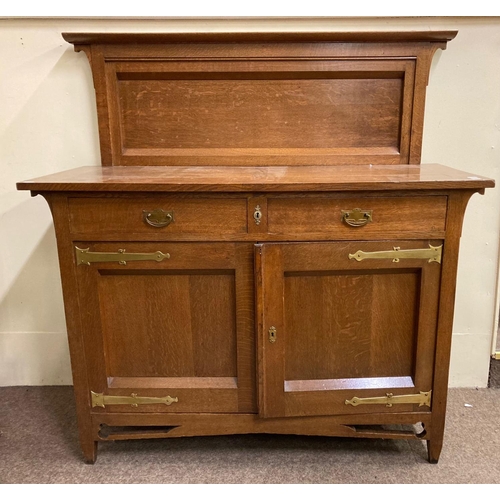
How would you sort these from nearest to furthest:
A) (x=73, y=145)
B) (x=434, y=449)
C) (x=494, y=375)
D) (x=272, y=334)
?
(x=272, y=334)
(x=434, y=449)
(x=73, y=145)
(x=494, y=375)

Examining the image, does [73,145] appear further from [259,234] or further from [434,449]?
[434,449]

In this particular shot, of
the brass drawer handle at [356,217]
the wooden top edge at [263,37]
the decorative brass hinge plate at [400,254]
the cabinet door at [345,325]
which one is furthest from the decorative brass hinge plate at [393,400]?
the wooden top edge at [263,37]

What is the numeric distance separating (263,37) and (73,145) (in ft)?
2.77

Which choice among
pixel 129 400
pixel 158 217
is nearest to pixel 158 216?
pixel 158 217

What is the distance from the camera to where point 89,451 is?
5.16 feet

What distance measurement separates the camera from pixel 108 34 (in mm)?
1624

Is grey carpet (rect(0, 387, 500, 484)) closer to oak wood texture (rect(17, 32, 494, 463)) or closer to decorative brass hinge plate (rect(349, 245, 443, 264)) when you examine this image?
oak wood texture (rect(17, 32, 494, 463))

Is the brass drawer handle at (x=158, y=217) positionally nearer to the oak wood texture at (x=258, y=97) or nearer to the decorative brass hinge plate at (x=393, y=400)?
the oak wood texture at (x=258, y=97)

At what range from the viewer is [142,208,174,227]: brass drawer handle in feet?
4.42

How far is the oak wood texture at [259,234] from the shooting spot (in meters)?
1.35

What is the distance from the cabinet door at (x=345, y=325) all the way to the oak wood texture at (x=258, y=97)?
52 cm

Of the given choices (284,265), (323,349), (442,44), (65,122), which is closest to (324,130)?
(442,44)

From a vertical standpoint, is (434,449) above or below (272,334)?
below

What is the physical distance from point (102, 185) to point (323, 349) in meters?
0.84
